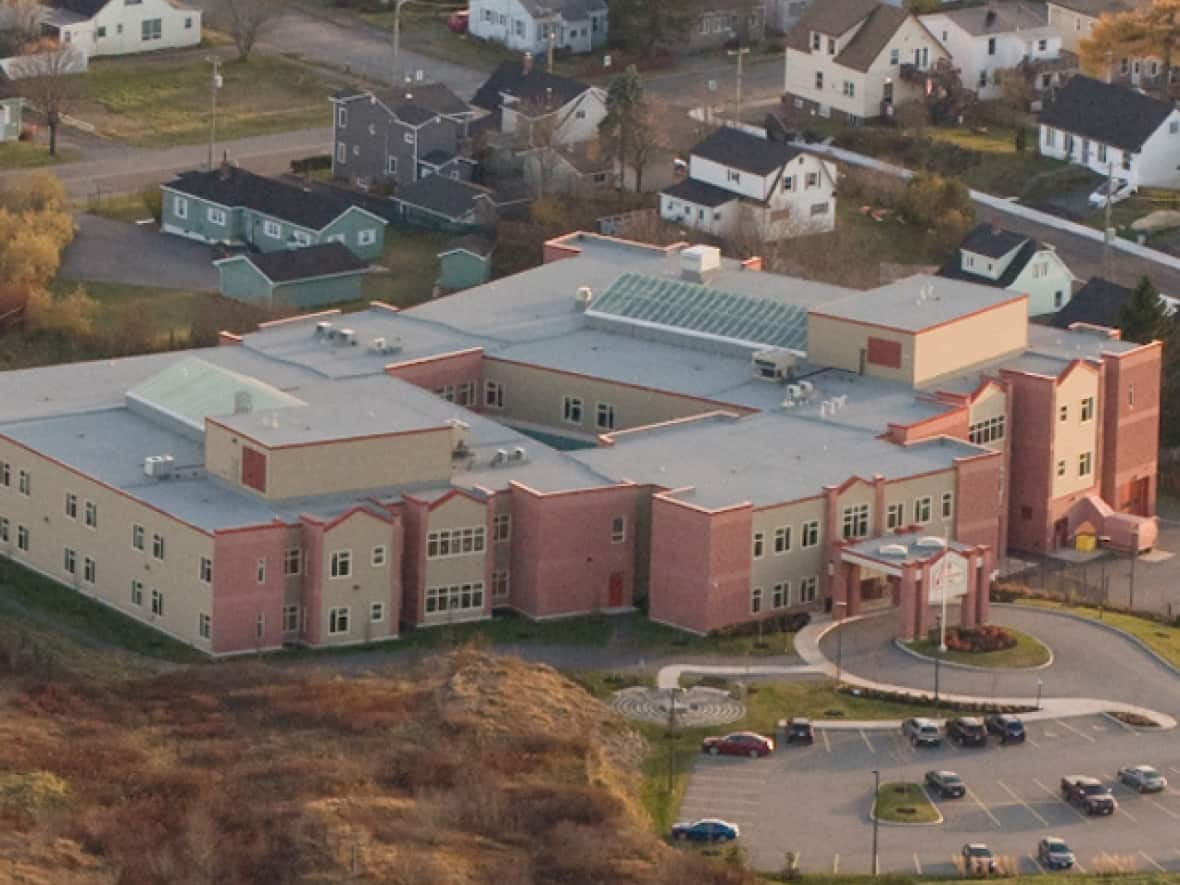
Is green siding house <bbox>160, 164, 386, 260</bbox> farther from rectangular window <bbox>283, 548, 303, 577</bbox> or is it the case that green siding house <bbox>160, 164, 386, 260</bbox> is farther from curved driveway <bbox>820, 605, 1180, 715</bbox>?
curved driveway <bbox>820, 605, 1180, 715</bbox>

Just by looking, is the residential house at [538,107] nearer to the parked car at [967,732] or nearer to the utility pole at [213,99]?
the utility pole at [213,99]

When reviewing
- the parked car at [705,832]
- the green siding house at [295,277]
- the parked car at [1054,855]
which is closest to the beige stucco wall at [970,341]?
the parked car at [1054,855]

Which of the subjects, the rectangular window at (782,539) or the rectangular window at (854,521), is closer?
the rectangular window at (782,539)

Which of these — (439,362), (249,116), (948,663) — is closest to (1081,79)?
(249,116)

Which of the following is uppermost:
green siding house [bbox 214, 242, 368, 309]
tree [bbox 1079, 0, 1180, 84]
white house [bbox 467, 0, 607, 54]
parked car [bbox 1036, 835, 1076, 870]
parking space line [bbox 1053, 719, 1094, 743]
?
tree [bbox 1079, 0, 1180, 84]

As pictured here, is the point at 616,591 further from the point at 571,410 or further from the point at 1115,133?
the point at 1115,133

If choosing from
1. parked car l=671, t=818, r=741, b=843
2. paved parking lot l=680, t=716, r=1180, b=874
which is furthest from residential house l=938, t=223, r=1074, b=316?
parked car l=671, t=818, r=741, b=843
